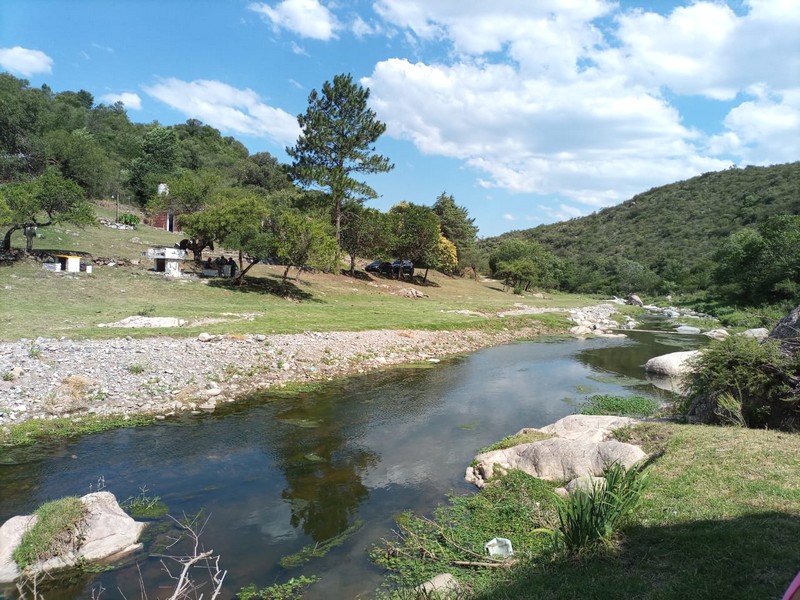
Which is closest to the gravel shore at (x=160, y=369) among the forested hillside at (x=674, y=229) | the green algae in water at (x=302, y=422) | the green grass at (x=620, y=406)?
the green algae in water at (x=302, y=422)

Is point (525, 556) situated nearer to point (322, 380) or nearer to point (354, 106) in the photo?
point (322, 380)

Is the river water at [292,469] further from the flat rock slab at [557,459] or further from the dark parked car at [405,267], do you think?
the dark parked car at [405,267]

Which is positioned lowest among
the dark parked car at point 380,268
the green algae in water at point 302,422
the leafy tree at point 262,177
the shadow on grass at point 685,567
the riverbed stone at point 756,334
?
the green algae in water at point 302,422

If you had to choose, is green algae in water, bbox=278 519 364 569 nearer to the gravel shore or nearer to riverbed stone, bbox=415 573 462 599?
riverbed stone, bbox=415 573 462 599

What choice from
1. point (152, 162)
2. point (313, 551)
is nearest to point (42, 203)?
point (313, 551)

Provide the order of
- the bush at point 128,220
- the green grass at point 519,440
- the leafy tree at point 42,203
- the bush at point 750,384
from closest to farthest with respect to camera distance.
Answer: the bush at point 750,384 → the green grass at point 519,440 → the leafy tree at point 42,203 → the bush at point 128,220

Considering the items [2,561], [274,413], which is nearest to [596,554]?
[2,561]

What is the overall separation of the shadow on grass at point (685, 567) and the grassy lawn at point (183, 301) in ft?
63.2

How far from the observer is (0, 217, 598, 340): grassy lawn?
22484 millimetres

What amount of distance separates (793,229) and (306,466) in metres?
64.6

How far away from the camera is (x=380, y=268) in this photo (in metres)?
64.3

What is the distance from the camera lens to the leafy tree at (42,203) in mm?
31438

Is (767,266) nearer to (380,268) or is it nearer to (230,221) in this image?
(380,268)

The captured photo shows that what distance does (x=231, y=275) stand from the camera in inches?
1585
